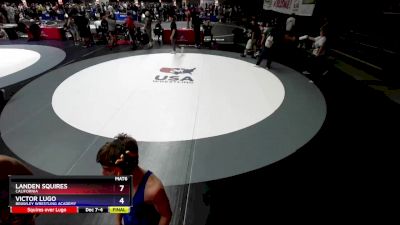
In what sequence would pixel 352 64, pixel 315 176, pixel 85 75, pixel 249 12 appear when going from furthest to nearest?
pixel 249 12
pixel 352 64
pixel 85 75
pixel 315 176

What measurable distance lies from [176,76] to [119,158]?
257 inches

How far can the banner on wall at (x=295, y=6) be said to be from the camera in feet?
35.7

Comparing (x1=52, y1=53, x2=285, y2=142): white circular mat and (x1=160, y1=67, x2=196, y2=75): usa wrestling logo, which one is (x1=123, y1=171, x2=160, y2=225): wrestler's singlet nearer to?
(x1=52, y1=53, x2=285, y2=142): white circular mat

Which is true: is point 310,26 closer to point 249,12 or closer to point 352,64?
point 352,64

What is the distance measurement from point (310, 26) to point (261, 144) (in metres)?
12.1

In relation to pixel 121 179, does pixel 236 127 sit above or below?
below

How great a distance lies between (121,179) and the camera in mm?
1587

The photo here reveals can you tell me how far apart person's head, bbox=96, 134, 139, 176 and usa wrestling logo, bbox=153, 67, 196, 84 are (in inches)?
231

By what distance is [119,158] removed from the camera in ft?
5.30

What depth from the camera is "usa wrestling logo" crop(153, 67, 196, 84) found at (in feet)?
24.6

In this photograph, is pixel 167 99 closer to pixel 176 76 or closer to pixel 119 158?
pixel 176 76

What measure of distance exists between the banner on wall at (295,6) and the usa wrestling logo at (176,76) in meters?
6.66

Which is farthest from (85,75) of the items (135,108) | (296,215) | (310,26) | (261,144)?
(310,26)
